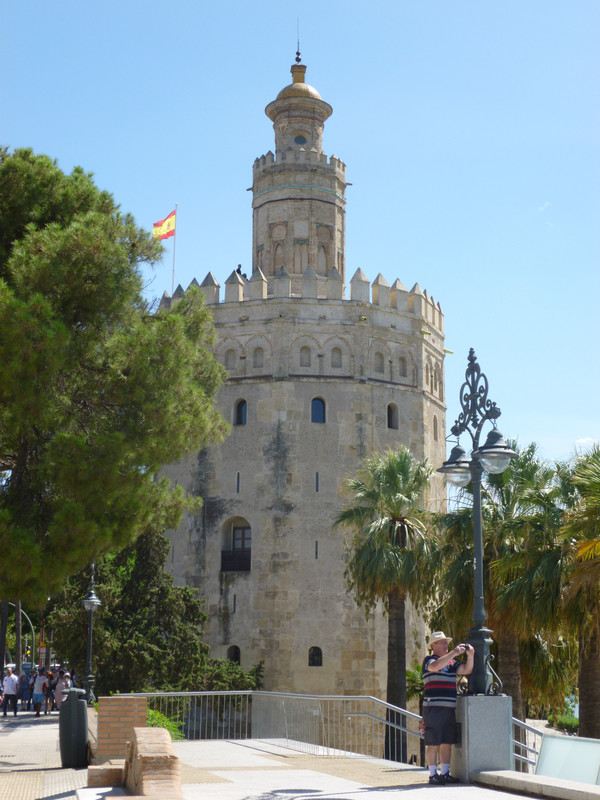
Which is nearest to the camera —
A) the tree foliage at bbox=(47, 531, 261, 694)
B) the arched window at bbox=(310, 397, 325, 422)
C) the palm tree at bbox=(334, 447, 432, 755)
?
the palm tree at bbox=(334, 447, 432, 755)

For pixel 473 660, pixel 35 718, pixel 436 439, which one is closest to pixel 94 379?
pixel 473 660

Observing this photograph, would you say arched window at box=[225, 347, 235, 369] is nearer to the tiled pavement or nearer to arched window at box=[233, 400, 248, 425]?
arched window at box=[233, 400, 248, 425]

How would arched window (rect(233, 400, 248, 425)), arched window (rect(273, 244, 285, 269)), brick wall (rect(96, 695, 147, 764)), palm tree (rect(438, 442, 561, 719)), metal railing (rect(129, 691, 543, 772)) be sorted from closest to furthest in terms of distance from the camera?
1. brick wall (rect(96, 695, 147, 764))
2. metal railing (rect(129, 691, 543, 772))
3. palm tree (rect(438, 442, 561, 719))
4. arched window (rect(233, 400, 248, 425))
5. arched window (rect(273, 244, 285, 269))

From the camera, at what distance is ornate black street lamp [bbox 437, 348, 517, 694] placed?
1153cm

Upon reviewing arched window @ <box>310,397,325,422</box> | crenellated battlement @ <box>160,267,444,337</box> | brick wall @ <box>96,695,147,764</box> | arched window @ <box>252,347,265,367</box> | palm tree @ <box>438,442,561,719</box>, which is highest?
crenellated battlement @ <box>160,267,444,337</box>

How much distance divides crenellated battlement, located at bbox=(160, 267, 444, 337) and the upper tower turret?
1.98m

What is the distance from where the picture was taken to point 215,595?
34.6 m

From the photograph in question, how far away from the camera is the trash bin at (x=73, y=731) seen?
1519 cm

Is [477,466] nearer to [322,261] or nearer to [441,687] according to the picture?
[441,687]

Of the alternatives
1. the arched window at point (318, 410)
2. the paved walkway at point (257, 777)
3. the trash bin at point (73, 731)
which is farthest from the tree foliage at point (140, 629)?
the trash bin at point (73, 731)

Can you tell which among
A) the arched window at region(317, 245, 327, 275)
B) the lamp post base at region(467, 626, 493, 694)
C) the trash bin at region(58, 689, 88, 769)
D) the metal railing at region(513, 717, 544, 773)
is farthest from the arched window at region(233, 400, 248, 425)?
the lamp post base at region(467, 626, 493, 694)

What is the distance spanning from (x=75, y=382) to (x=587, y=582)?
9.22 metres

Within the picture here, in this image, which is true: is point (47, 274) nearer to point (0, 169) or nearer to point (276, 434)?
point (0, 169)

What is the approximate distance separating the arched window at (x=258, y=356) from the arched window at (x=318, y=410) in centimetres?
241
